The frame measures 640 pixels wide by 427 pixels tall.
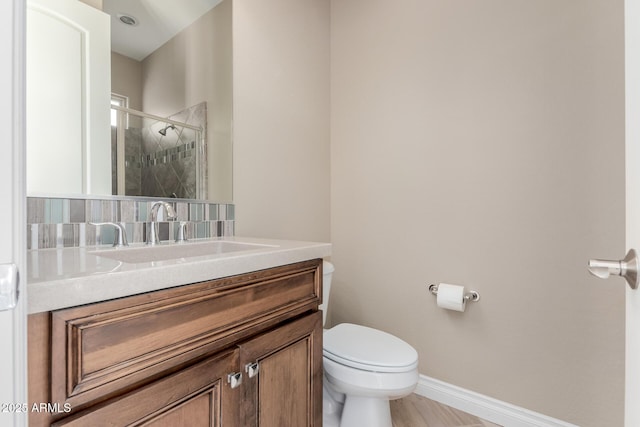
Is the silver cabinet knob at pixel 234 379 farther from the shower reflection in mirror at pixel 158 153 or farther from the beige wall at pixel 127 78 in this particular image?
the beige wall at pixel 127 78

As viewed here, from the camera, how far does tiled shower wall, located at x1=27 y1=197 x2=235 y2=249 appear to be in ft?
3.10

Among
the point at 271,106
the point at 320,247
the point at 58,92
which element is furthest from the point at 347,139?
the point at 58,92

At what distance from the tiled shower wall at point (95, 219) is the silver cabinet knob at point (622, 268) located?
1.28 meters

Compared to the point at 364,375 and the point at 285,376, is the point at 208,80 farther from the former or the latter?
the point at 364,375

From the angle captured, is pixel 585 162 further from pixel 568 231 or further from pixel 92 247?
pixel 92 247

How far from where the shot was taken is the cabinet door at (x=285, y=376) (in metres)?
0.84

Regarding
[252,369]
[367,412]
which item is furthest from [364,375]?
[252,369]

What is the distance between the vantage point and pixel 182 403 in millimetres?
681

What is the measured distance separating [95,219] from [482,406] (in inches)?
75.0

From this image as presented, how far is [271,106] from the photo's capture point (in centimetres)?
170

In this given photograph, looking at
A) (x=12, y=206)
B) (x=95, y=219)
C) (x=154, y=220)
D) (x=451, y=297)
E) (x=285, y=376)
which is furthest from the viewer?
(x=451, y=297)

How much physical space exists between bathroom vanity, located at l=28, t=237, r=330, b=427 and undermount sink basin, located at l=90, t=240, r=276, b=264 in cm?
18

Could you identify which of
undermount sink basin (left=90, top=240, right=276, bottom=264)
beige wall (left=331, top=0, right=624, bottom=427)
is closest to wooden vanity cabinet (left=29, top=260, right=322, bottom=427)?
undermount sink basin (left=90, top=240, right=276, bottom=264)

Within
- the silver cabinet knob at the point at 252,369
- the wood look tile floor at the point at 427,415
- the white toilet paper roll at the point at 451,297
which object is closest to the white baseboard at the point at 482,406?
the wood look tile floor at the point at 427,415
